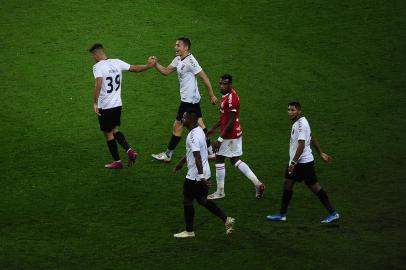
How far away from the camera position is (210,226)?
40.8ft

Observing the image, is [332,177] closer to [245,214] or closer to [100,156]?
[245,214]

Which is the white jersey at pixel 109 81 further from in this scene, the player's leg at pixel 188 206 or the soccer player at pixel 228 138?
the player's leg at pixel 188 206

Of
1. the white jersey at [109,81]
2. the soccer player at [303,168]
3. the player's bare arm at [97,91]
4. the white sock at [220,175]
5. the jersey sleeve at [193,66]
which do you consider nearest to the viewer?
the soccer player at [303,168]

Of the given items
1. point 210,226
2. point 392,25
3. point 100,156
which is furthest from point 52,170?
point 392,25

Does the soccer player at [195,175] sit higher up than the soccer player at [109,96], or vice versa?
the soccer player at [109,96]

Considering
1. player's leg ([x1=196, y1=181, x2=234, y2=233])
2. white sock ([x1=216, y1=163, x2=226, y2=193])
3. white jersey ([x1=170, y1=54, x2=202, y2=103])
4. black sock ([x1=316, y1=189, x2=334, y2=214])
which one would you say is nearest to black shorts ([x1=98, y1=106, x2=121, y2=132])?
white jersey ([x1=170, y1=54, x2=202, y2=103])

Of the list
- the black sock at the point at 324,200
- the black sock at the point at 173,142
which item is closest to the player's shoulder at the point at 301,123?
the black sock at the point at 324,200

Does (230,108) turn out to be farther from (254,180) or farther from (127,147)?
(127,147)

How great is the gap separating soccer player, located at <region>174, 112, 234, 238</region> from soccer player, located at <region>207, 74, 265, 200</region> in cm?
135

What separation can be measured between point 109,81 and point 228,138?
8.72ft

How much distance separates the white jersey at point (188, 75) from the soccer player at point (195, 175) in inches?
122

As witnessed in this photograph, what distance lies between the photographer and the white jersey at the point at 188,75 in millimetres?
14734

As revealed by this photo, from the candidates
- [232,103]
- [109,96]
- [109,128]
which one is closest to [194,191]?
[232,103]

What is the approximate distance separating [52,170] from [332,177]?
5.12m
